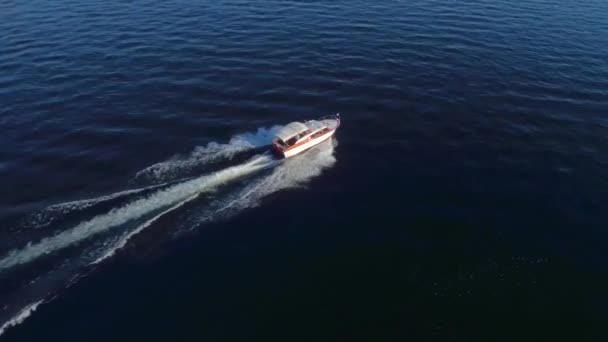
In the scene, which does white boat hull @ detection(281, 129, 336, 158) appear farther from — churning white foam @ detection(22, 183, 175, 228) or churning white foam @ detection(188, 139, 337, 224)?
churning white foam @ detection(22, 183, 175, 228)

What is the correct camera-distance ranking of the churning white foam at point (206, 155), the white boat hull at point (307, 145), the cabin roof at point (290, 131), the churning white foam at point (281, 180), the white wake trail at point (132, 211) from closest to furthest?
the white wake trail at point (132, 211)
the churning white foam at point (281, 180)
the churning white foam at point (206, 155)
the cabin roof at point (290, 131)
the white boat hull at point (307, 145)

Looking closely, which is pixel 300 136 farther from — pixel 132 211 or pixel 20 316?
pixel 20 316

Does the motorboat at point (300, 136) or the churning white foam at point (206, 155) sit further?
the motorboat at point (300, 136)

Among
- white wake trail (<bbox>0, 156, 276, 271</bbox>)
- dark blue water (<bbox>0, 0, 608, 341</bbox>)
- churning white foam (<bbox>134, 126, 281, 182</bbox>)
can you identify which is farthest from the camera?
churning white foam (<bbox>134, 126, 281, 182</bbox>)

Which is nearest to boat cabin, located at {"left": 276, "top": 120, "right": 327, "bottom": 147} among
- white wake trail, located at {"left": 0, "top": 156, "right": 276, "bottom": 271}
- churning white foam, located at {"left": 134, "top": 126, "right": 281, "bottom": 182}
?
white wake trail, located at {"left": 0, "top": 156, "right": 276, "bottom": 271}

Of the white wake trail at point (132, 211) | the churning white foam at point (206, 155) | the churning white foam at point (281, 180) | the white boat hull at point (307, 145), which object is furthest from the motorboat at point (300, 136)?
the churning white foam at point (206, 155)

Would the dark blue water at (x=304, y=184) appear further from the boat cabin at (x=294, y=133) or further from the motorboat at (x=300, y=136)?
the boat cabin at (x=294, y=133)

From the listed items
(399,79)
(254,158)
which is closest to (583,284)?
(254,158)
